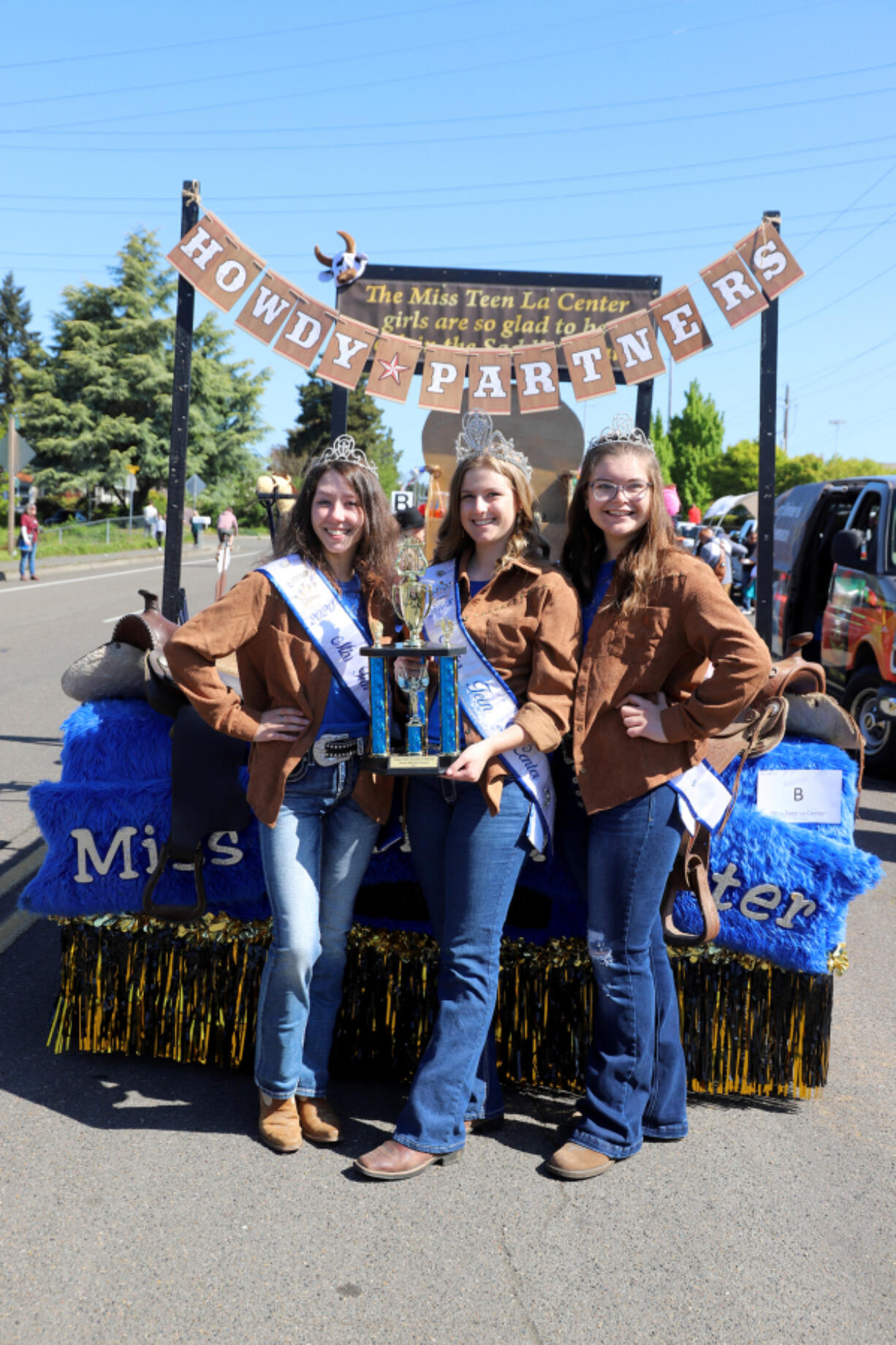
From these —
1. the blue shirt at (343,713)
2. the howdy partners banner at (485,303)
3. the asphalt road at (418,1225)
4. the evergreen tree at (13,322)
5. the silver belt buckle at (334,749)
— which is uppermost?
the evergreen tree at (13,322)

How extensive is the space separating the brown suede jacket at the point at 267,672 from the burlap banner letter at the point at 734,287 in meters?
2.04

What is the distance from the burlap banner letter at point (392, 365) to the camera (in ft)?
13.3

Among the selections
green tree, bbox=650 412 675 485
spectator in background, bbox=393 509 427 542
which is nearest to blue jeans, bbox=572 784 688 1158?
spectator in background, bbox=393 509 427 542

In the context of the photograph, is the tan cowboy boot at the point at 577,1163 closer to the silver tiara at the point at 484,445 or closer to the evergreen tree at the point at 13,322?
the silver tiara at the point at 484,445

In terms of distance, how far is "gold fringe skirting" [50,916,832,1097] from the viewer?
3137mm

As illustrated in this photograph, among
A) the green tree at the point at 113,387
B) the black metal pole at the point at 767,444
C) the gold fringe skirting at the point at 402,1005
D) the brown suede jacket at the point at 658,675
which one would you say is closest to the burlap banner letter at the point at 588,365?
the black metal pole at the point at 767,444

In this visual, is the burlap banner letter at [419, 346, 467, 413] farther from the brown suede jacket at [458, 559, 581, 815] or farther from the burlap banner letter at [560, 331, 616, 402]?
the brown suede jacket at [458, 559, 581, 815]

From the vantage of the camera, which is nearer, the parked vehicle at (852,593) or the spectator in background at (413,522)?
the spectator in background at (413,522)

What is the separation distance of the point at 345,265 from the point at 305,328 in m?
0.79

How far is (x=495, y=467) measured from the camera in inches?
109

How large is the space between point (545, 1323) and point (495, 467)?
1.92 m

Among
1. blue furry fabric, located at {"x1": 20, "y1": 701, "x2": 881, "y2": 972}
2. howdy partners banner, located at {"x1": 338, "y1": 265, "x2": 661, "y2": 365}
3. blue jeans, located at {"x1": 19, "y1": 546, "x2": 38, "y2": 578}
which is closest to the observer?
blue furry fabric, located at {"x1": 20, "y1": 701, "x2": 881, "y2": 972}

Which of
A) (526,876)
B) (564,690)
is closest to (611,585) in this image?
(564,690)

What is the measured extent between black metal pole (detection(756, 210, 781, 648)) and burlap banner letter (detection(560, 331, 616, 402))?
0.57 m
